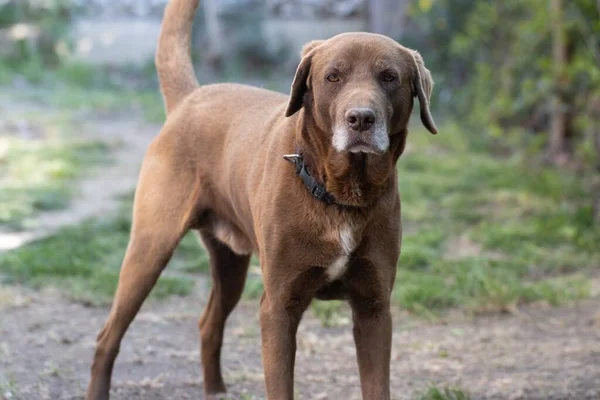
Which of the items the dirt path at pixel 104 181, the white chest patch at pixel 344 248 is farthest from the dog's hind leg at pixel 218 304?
the dirt path at pixel 104 181

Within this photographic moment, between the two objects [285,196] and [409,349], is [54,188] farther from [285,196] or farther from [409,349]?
[285,196]

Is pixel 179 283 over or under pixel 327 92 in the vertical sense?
under

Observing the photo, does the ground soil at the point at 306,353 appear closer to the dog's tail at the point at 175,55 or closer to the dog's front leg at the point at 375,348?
the dog's front leg at the point at 375,348

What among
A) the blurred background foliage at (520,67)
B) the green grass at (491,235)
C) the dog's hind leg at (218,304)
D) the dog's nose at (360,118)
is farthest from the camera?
the blurred background foliage at (520,67)

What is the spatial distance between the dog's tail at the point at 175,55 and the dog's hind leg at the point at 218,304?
0.74 m

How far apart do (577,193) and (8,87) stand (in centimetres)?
896

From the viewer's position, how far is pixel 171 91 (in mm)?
4652

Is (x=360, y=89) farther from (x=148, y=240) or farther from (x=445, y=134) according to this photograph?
Result: (x=445, y=134)

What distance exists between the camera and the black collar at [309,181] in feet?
11.4

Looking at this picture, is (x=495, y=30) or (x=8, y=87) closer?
(x=495, y=30)

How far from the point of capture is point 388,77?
3.36 metres

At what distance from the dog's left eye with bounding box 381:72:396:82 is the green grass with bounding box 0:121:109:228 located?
4.75 m

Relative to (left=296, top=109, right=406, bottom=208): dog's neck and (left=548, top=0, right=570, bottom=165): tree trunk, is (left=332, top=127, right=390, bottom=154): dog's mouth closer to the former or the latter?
(left=296, top=109, right=406, bottom=208): dog's neck

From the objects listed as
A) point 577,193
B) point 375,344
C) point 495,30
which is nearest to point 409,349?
point 375,344
